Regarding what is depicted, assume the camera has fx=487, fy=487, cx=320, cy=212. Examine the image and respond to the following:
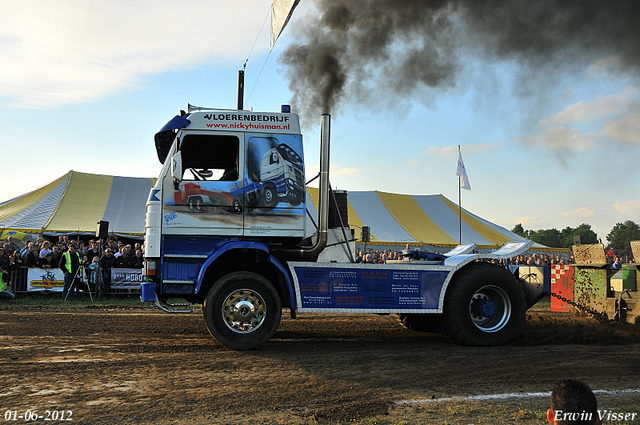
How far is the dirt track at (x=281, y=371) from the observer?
4.33 metres

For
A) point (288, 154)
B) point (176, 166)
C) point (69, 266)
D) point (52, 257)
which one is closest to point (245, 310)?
point (176, 166)

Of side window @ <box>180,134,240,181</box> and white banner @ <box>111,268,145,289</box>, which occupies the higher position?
side window @ <box>180,134,240,181</box>

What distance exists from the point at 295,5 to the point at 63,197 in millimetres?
18509

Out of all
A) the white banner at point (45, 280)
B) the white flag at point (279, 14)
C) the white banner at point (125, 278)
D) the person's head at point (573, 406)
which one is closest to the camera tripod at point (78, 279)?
the white banner at point (45, 280)

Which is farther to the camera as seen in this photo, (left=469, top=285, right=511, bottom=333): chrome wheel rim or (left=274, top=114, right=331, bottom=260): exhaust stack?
(left=469, top=285, right=511, bottom=333): chrome wheel rim

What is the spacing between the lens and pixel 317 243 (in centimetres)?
732

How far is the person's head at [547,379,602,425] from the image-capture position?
2.13m

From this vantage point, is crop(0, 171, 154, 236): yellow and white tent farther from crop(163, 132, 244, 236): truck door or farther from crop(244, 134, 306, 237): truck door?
crop(244, 134, 306, 237): truck door

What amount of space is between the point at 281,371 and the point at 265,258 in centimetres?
190

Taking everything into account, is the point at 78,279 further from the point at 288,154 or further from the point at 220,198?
the point at 288,154

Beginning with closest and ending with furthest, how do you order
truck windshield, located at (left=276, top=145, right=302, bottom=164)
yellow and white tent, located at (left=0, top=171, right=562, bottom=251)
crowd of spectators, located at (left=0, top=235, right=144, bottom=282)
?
1. truck windshield, located at (left=276, top=145, right=302, bottom=164)
2. crowd of spectators, located at (left=0, top=235, right=144, bottom=282)
3. yellow and white tent, located at (left=0, top=171, right=562, bottom=251)

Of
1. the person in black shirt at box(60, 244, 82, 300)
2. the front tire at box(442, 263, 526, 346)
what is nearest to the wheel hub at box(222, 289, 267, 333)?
the front tire at box(442, 263, 526, 346)

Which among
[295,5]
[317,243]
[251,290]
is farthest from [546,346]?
[295,5]

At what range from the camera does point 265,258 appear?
7.18m
